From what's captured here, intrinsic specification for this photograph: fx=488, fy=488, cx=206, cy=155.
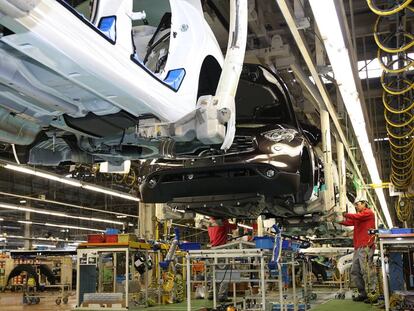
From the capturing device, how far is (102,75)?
80.6 inches

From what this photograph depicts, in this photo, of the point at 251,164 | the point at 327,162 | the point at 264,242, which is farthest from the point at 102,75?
the point at 327,162

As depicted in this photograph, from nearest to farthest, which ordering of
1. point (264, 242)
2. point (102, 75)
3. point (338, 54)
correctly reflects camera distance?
point (102, 75)
point (338, 54)
point (264, 242)

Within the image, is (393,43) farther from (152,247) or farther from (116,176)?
(116,176)

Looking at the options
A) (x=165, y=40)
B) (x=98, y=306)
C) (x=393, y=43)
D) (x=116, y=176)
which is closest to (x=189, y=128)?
(x=165, y=40)

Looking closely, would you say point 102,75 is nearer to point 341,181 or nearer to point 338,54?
point 338,54

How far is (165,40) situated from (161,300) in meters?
9.12

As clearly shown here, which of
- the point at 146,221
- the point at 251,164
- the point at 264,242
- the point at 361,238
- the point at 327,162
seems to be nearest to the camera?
the point at 251,164

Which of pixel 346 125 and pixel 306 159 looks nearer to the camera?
pixel 306 159

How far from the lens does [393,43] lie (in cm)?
807

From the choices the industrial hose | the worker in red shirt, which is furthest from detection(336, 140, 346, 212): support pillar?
the industrial hose

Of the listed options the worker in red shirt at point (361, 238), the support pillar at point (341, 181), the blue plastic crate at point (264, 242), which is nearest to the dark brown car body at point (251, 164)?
the blue plastic crate at point (264, 242)

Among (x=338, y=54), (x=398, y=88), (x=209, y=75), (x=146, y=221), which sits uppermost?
(x=398, y=88)

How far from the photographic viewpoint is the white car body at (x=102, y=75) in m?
1.79

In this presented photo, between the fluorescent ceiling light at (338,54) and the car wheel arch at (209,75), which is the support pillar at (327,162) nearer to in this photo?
the fluorescent ceiling light at (338,54)
